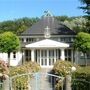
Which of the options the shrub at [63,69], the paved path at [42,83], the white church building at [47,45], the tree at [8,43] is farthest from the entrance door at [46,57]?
the paved path at [42,83]

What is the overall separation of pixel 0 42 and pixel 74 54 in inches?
387

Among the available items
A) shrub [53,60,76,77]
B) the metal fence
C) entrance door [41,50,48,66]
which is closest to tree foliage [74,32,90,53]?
entrance door [41,50,48,66]

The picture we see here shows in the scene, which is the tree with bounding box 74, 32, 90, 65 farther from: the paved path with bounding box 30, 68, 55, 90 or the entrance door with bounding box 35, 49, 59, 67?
the paved path with bounding box 30, 68, 55, 90

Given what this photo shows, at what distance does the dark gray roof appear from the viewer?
196 ft

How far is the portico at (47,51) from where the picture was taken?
55031 mm

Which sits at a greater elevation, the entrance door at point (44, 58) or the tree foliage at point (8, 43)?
the tree foliage at point (8, 43)

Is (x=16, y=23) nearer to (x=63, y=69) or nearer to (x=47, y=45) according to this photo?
(x=47, y=45)

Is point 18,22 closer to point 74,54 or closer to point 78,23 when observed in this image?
point 78,23

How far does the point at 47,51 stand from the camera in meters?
55.8

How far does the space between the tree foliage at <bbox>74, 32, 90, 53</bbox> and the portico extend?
1633 millimetres

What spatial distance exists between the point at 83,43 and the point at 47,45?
15.0 ft

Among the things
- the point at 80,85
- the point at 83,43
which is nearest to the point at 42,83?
the point at 80,85

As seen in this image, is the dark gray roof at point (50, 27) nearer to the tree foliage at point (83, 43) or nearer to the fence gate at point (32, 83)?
the tree foliage at point (83, 43)

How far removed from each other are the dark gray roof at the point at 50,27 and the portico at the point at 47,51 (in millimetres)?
4258
